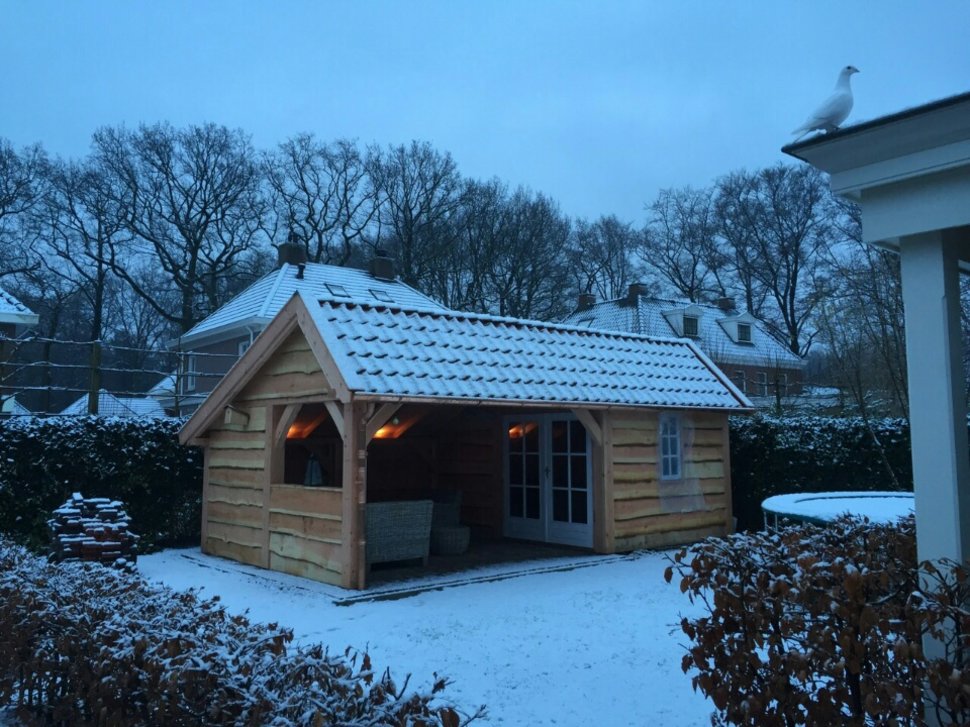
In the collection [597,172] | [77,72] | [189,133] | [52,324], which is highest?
[77,72]

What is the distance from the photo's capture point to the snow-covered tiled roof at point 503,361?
30.1 feet

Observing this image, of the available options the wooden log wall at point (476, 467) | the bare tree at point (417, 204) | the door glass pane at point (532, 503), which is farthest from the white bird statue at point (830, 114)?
the bare tree at point (417, 204)

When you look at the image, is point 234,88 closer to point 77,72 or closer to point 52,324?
point 77,72

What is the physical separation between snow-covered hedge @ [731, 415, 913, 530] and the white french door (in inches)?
136

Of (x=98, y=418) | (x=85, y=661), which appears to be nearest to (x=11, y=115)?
(x=98, y=418)

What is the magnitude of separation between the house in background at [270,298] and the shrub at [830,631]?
66.9 feet

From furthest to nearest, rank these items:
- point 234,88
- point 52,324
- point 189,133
→ point 234,88
point 189,133
point 52,324

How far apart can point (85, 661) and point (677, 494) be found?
9.71 metres

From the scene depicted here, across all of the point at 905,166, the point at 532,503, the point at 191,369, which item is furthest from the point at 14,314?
the point at 905,166

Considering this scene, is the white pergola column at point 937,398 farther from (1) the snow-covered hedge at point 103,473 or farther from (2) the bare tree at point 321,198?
(2) the bare tree at point 321,198

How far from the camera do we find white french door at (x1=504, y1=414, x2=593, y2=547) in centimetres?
1166

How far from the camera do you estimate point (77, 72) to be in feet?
186

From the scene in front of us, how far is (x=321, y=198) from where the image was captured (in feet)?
112

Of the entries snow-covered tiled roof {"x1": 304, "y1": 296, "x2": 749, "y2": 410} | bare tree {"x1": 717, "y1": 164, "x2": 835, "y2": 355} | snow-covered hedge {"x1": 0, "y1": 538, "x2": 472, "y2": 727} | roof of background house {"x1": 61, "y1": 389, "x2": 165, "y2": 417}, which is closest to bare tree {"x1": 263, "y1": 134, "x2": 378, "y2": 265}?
roof of background house {"x1": 61, "y1": 389, "x2": 165, "y2": 417}
